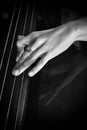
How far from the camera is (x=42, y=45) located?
0.66 m

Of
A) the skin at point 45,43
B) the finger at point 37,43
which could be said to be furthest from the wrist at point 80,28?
the finger at point 37,43

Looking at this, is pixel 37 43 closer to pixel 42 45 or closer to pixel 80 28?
pixel 42 45

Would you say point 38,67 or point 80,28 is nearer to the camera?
point 38,67

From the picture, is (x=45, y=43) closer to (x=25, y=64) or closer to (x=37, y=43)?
(x=37, y=43)

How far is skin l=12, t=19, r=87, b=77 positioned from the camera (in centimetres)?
60

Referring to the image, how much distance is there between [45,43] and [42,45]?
1 cm

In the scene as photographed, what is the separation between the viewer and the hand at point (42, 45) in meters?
0.59

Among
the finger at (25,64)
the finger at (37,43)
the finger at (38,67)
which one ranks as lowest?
the finger at (38,67)

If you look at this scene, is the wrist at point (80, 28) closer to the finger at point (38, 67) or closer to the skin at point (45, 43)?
the skin at point (45, 43)

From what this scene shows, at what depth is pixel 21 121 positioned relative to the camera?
45cm

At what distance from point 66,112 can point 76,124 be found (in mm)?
50

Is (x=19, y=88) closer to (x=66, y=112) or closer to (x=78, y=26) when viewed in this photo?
(x=66, y=112)

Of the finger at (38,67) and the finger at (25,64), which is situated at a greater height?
the finger at (25,64)

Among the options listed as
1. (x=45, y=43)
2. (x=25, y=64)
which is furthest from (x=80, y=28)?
(x=25, y=64)
